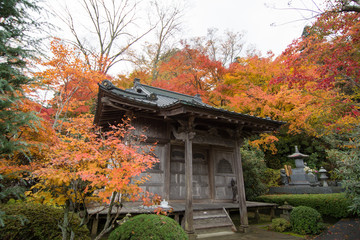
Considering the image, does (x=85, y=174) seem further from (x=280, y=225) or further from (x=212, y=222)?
(x=280, y=225)

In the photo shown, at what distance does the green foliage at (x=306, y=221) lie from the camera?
6.40 meters

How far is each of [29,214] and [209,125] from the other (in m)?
5.61

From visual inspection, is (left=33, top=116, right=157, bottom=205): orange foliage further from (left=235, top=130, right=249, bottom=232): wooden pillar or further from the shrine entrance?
(left=235, top=130, right=249, bottom=232): wooden pillar

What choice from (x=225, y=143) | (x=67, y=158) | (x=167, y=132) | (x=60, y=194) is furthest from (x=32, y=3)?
(x=225, y=143)

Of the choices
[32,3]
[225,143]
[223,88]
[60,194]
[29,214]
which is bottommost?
[29,214]

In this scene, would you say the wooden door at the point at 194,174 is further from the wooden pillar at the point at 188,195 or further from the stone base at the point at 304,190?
the stone base at the point at 304,190

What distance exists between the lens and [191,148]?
661cm

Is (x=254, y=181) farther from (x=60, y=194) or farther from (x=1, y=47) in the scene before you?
(x=1, y=47)

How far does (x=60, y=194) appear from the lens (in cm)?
346

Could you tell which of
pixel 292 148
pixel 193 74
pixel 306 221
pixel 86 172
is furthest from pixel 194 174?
pixel 292 148

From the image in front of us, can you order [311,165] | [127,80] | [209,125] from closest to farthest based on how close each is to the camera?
[209,125]
[311,165]
[127,80]

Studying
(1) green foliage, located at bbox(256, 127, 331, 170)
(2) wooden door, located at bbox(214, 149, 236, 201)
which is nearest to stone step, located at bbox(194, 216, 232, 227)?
(2) wooden door, located at bbox(214, 149, 236, 201)

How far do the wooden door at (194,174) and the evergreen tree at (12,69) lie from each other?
200 inches

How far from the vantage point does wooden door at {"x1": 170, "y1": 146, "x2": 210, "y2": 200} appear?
738 centimetres
